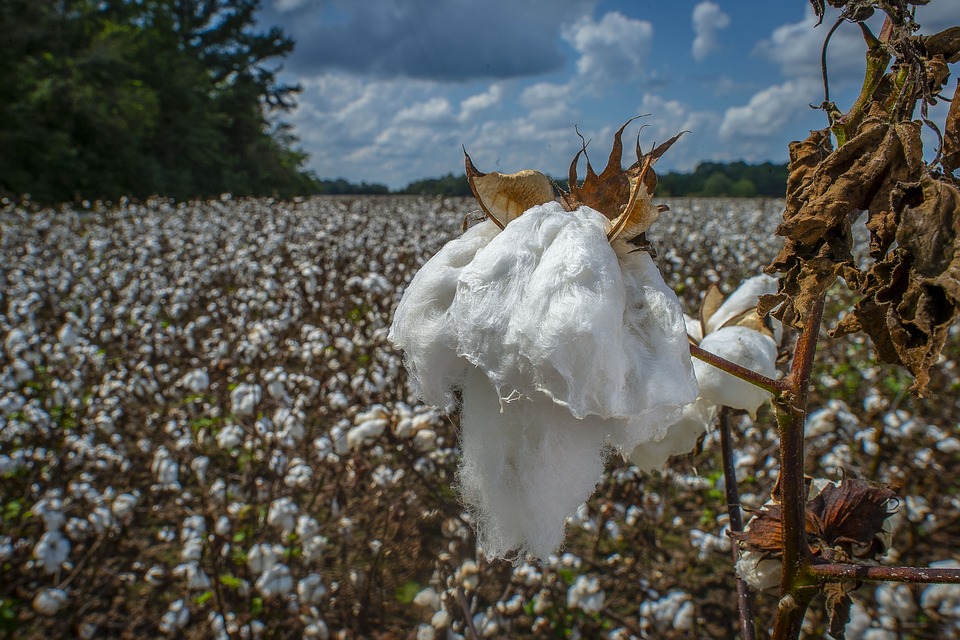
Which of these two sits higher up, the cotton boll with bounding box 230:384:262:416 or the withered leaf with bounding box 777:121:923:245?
the withered leaf with bounding box 777:121:923:245

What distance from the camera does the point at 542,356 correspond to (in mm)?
536

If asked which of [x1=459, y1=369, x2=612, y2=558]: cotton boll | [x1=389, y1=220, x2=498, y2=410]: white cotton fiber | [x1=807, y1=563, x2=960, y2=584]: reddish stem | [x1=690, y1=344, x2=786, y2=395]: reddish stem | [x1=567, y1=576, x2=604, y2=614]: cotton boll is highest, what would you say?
[x1=389, y1=220, x2=498, y2=410]: white cotton fiber

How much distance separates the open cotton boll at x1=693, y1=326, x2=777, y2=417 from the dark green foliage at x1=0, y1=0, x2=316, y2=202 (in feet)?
47.3

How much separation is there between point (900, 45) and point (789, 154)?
14cm

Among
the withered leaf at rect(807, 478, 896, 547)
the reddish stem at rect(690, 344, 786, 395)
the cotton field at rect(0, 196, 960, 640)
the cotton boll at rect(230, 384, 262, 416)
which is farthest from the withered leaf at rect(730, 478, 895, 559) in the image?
the cotton boll at rect(230, 384, 262, 416)

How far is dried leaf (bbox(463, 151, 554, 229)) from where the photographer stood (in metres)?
0.68

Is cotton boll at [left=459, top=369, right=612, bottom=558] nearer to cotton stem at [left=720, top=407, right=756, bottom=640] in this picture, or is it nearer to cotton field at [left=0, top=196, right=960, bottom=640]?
cotton stem at [left=720, top=407, right=756, bottom=640]

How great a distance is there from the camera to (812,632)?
2.24 m

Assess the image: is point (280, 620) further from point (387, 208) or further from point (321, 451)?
point (387, 208)

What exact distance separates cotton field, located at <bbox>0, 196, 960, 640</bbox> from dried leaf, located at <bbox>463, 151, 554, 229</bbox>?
124cm

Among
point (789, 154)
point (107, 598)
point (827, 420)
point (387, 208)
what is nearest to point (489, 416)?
point (789, 154)

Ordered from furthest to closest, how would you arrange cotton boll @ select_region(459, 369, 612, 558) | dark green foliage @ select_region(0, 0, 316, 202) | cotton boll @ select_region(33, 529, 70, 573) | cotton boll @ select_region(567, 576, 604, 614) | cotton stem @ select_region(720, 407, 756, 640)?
dark green foliage @ select_region(0, 0, 316, 202)
cotton boll @ select_region(33, 529, 70, 573)
cotton boll @ select_region(567, 576, 604, 614)
cotton stem @ select_region(720, 407, 756, 640)
cotton boll @ select_region(459, 369, 612, 558)

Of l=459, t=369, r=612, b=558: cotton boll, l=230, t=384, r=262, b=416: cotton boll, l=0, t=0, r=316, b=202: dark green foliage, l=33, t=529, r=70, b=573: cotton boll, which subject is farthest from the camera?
l=0, t=0, r=316, b=202: dark green foliage

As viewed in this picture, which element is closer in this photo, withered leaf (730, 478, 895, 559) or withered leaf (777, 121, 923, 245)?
withered leaf (777, 121, 923, 245)
